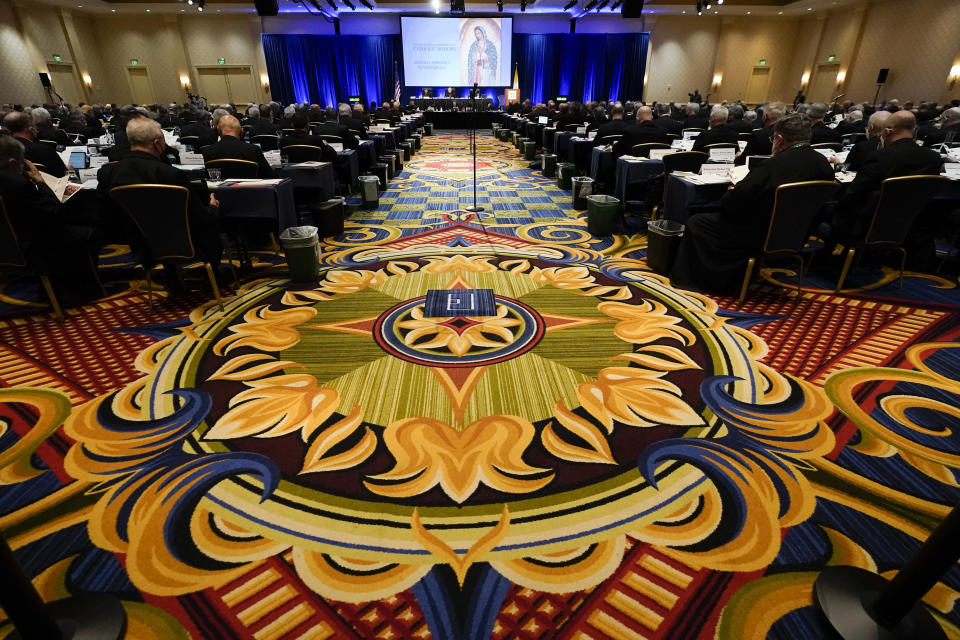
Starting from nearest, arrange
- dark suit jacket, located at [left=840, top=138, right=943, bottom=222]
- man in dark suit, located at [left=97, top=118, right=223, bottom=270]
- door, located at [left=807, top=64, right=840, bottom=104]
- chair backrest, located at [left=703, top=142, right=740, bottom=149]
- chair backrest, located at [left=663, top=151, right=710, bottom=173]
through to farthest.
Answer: man in dark suit, located at [left=97, top=118, right=223, bottom=270] → dark suit jacket, located at [left=840, top=138, right=943, bottom=222] → chair backrest, located at [left=663, top=151, right=710, bottom=173] → chair backrest, located at [left=703, top=142, right=740, bottom=149] → door, located at [left=807, top=64, right=840, bottom=104]

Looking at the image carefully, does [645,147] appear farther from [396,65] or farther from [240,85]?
[240,85]

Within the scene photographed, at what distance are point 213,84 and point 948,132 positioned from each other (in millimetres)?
23567

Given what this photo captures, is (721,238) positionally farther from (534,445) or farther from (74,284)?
(74,284)

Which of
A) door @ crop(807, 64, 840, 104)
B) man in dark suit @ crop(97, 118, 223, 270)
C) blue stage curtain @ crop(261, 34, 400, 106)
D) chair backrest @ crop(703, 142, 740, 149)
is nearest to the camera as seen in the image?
man in dark suit @ crop(97, 118, 223, 270)

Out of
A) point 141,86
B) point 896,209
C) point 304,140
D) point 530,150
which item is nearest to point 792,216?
point 896,209

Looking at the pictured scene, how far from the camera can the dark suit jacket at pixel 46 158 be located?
4.30 metres

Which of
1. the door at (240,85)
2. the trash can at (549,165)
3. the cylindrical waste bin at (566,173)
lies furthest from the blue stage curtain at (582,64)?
the cylindrical waste bin at (566,173)

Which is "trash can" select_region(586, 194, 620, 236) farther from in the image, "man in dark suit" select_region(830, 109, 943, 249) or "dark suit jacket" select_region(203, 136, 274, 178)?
"dark suit jacket" select_region(203, 136, 274, 178)

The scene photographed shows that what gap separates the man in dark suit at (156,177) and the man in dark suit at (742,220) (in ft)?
11.5

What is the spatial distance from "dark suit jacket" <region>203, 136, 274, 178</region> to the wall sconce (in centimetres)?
1892

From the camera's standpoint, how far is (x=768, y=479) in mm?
1869

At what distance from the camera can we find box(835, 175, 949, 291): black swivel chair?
121 inches

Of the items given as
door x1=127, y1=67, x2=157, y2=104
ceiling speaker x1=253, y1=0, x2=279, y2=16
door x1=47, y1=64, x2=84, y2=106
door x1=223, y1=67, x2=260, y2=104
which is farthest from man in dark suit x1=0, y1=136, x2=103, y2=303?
door x1=127, y1=67, x2=157, y2=104

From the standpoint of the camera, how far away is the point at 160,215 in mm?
3021
